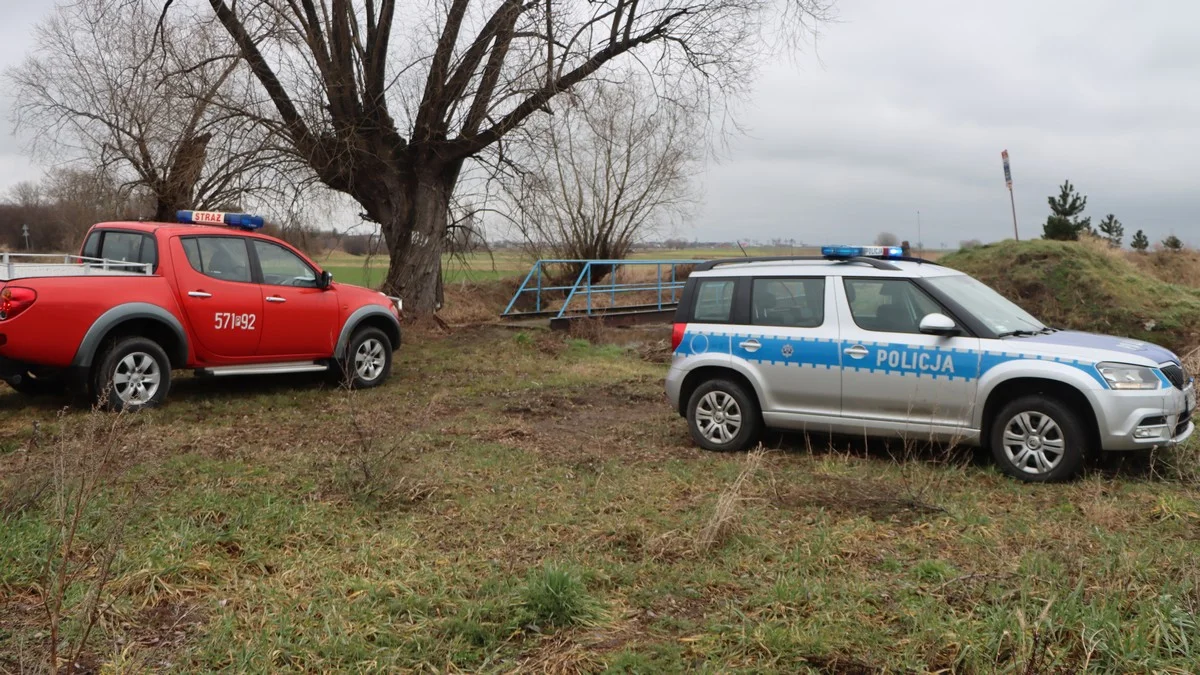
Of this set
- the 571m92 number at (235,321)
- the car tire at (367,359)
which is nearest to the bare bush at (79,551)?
the 571m92 number at (235,321)

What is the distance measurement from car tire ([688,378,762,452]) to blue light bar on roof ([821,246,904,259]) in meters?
1.34

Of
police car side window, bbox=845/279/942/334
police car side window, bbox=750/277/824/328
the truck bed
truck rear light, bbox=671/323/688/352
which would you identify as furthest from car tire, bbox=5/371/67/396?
police car side window, bbox=845/279/942/334

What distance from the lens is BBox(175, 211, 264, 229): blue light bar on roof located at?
978cm

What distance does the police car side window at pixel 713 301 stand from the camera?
25.8 feet

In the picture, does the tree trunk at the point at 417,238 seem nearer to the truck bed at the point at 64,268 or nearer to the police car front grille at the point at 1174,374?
the truck bed at the point at 64,268

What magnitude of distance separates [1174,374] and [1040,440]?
3.66ft

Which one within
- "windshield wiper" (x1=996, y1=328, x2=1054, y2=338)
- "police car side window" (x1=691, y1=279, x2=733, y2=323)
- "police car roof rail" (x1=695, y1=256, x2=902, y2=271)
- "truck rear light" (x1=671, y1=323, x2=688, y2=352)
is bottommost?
"truck rear light" (x1=671, y1=323, x2=688, y2=352)

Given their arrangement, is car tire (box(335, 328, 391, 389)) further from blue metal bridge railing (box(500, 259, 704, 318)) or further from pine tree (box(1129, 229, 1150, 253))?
pine tree (box(1129, 229, 1150, 253))

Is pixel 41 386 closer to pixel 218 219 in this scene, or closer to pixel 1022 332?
pixel 218 219

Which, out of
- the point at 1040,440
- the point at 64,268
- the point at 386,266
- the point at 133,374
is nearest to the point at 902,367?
the point at 1040,440

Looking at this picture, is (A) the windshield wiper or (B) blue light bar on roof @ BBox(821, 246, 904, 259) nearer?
(A) the windshield wiper

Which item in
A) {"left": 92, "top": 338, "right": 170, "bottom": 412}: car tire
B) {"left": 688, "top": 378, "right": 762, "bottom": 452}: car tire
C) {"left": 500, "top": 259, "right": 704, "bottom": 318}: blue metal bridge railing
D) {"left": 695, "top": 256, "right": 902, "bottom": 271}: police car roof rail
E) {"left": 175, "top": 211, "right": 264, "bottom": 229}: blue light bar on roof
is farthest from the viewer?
{"left": 500, "top": 259, "right": 704, "bottom": 318}: blue metal bridge railing

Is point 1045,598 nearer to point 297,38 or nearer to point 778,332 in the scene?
point 778,332

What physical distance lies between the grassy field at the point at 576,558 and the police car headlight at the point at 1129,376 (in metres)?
0.67
